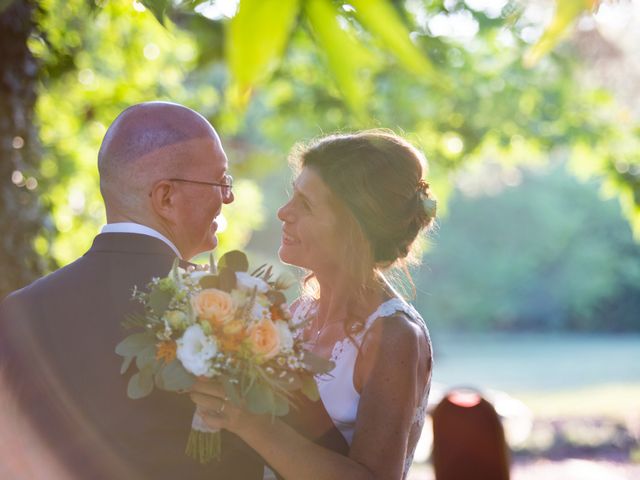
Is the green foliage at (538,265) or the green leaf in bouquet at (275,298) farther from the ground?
the green foliage at (538,265)

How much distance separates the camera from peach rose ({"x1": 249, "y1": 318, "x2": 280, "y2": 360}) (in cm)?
254

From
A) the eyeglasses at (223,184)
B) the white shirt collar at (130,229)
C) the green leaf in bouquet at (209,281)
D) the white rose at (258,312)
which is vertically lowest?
the white rose at (258,312)

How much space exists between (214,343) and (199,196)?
58 centimetres

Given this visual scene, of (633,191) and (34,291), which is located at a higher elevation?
(633,191)

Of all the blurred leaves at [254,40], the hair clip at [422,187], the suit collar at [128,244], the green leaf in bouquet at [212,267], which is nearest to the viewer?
the blurred leaves at [254,40]

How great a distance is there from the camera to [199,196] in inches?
115

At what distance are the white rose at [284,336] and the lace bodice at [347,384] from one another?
51 cm

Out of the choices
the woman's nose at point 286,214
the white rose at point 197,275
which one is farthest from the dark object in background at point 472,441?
the white rose at point 197,275

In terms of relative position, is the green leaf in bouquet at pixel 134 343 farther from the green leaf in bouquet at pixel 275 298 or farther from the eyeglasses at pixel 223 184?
the eyeglasses at pixel 223 184

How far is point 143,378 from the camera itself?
2.52m

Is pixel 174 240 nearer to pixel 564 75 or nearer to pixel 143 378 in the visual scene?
pixel 143 378

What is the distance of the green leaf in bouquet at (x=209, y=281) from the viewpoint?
2605 millimetres

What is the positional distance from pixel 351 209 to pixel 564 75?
8.78 metres

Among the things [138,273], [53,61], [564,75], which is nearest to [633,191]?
[564,75]
